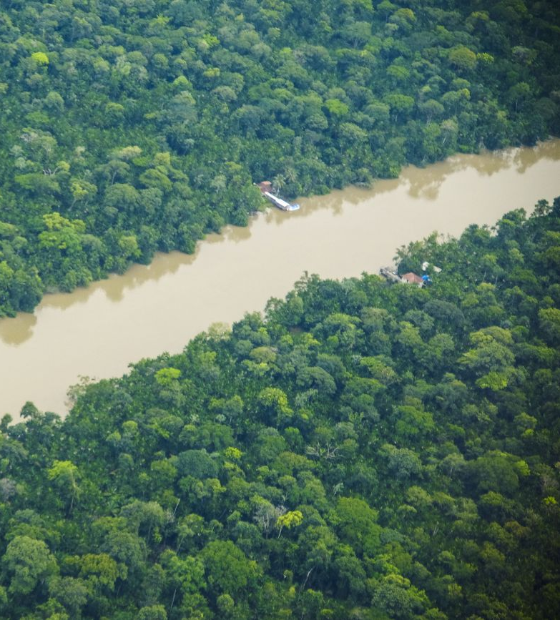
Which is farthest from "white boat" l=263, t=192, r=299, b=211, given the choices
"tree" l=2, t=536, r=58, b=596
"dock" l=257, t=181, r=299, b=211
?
"tree" l=2, t=536, r=58, b=596

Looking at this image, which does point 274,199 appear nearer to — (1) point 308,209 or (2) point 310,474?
(1) point 308,209

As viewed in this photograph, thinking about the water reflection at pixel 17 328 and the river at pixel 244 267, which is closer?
the river at pixel 244 267

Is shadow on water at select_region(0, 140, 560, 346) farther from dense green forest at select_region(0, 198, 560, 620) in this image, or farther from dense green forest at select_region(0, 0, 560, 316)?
dense green forest at select_region(0, 198, 560, 620)

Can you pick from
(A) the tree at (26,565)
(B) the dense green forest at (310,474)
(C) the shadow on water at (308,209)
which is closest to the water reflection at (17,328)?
(C) the shadow on water at (308,209)

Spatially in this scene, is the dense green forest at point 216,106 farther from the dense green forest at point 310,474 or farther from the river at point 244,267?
the dense green forest at point 310,474

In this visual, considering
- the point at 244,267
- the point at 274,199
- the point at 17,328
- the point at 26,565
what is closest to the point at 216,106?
the point at 274,199
